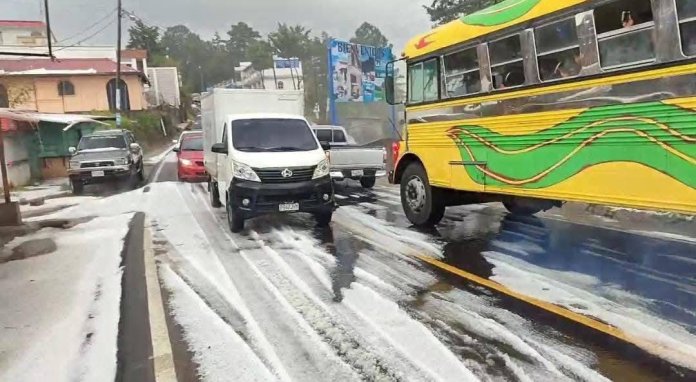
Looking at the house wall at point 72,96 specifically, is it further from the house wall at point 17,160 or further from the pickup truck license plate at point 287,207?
the pickup truck license plate at point 287,207

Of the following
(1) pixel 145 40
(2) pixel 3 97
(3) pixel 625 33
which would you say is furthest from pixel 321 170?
(1) pixel 145 40

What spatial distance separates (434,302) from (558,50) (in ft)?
10.3

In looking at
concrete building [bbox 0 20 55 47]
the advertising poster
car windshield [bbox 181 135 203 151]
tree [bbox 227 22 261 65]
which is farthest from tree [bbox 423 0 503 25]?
tree [bbox 227 22 261 65]

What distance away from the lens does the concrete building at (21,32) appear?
54.5 m

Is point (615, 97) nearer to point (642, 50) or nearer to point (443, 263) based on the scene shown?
point (642, 50)

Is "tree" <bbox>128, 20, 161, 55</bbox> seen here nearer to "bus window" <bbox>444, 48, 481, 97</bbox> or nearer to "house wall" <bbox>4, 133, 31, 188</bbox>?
"house wall" <bbox>4, 133, 31, 188</bbox>

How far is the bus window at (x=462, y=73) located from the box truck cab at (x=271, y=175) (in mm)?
2487

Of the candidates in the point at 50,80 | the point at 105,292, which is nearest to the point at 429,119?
the point at 105,292

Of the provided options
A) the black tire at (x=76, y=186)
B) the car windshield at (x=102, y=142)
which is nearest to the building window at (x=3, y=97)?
the car windshield at (x=102, y=142)

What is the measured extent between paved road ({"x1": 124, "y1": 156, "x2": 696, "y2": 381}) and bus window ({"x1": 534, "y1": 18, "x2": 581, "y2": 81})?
2146 millimetres

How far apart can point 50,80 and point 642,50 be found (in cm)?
4095

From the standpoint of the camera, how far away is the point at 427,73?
335 inches

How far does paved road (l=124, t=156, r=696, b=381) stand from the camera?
382 centimetres

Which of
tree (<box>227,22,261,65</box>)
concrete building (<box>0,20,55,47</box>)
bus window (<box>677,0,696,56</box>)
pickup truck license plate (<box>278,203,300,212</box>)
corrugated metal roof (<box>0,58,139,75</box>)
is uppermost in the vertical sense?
tree (<box>227,22,261,65</box>)
